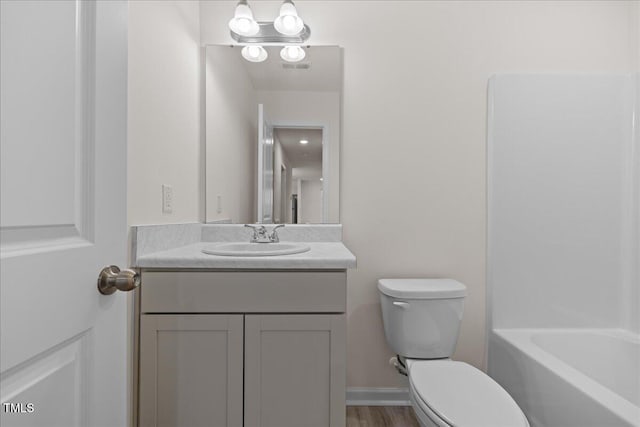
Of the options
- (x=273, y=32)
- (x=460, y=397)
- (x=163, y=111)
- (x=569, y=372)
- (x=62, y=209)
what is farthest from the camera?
(x=273, y=32)

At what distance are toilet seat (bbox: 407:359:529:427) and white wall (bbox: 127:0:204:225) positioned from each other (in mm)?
1204

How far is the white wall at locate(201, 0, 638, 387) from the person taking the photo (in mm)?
1919

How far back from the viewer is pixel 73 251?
62 cm

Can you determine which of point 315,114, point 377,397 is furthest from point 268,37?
point 377,397

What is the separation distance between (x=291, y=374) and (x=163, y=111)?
1.16 meters

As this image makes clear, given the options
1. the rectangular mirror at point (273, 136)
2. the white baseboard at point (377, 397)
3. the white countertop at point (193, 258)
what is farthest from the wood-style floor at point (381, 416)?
the rectangular mirror at point (273, 136)

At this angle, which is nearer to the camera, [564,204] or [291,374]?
[291,374]

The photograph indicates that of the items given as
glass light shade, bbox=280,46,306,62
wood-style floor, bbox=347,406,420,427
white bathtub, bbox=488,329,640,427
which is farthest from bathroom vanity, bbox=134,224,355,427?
glass light shade, bbox=280,46,306,62

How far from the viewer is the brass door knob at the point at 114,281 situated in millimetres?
685

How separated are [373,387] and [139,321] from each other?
4.11 feet

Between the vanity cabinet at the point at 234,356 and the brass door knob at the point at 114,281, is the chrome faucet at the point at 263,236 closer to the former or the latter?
the vanity cabinet at the point at 234,356

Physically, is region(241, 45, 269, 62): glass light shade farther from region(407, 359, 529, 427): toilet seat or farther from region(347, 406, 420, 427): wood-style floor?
region(347, 406, 420, 427): wood-style floor

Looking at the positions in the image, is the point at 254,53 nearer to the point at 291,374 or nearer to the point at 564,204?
the point at 291,374

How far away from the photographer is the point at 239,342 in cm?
127
